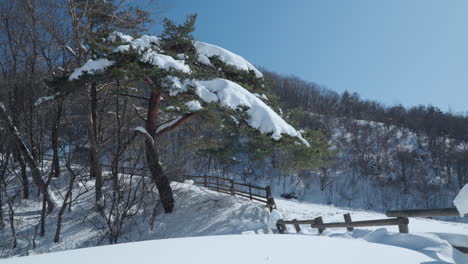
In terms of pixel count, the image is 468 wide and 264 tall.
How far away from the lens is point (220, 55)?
29.1 feet

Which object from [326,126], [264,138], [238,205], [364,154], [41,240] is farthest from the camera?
[326,126]

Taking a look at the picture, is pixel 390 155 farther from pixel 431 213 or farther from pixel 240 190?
pixel 431 213

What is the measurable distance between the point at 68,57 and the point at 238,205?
9.58 metres

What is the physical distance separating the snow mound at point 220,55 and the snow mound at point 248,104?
210 cm

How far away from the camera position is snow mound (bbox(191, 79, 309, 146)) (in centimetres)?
632

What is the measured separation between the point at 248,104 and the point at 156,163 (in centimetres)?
401

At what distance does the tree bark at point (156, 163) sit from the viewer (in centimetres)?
812

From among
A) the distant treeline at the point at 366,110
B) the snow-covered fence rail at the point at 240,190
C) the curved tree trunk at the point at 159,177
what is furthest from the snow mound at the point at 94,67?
the distant treeline at the point at 366,110

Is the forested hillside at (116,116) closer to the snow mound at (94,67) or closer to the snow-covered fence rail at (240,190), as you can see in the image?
the snow mound at (94,67)

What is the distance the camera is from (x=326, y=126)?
45875 mm

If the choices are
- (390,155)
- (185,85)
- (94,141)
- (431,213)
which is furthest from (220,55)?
(390,155)

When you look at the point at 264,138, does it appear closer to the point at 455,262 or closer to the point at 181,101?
the point at 181,101

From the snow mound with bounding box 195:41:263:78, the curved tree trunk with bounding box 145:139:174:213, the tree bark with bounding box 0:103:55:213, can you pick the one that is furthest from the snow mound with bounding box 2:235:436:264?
the tree bark with bounding box 0:103:55:213

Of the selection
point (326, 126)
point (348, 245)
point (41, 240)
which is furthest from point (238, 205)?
point (326, 126)
